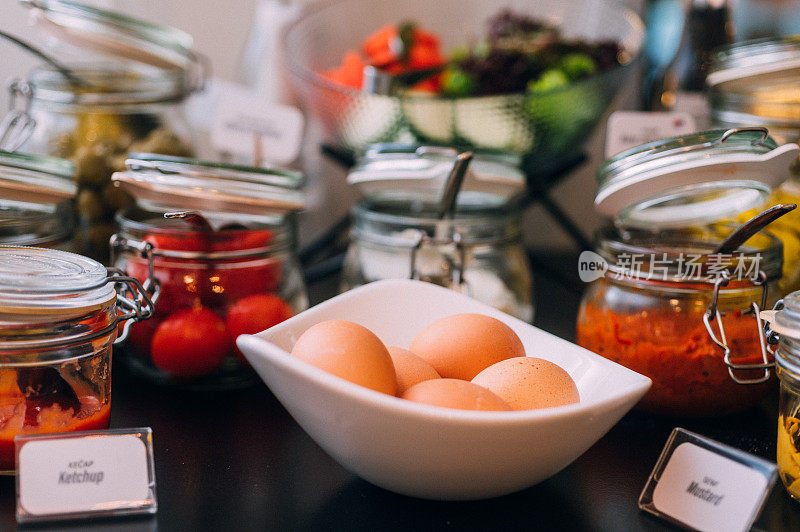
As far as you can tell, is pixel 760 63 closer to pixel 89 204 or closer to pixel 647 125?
pixel 647 125

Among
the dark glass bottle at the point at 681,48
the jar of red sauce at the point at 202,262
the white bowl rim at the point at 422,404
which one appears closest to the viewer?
the white bowl rim at the point at 422,404

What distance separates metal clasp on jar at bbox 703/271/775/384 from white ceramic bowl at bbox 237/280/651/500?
120 millimetres

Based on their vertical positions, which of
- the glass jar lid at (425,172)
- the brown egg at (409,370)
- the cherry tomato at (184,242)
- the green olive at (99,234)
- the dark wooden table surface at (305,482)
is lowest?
the dark wooden table surface at (305,482)

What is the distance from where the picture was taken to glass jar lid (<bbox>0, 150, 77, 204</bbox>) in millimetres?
646

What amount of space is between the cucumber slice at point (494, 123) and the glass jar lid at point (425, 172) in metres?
0.13

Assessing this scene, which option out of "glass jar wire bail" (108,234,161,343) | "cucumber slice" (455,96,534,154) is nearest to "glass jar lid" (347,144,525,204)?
"cucumber slice" (455,96,534,154)

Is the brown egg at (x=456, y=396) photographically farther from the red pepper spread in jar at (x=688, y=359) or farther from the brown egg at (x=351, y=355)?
the red pepper spread in jar at (x=688, y=359)

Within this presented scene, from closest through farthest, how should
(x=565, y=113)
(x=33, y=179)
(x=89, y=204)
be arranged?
1. (x=33, y=179)
2. (x=89, y=204)
3. (x=565, y=113)

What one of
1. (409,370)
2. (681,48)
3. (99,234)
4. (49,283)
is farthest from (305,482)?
(681,48)

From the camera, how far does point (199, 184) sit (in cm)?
66

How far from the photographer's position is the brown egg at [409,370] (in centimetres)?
53

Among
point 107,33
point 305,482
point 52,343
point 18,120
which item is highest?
point 107,33

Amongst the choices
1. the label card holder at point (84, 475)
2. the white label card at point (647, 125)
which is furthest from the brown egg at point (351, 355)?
the white label card at point (647, 125)

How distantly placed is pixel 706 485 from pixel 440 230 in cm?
39
